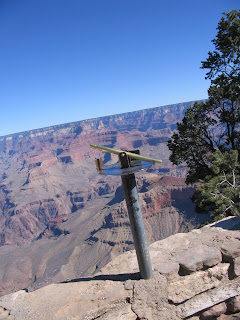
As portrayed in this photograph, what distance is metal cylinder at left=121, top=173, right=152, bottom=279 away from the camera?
5535 mm

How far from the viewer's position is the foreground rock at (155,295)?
501 cm

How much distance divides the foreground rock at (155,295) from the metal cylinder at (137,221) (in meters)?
Result: 0.32

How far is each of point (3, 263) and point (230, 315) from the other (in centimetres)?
9566

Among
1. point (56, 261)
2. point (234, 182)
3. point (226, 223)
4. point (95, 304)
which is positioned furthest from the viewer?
point (56, 261)

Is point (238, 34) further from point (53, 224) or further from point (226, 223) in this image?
point (53, 224)

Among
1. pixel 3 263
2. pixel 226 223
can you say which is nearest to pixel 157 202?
pixel 3 263

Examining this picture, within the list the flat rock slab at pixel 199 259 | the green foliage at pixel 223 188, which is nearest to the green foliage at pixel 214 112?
the green foliage at pixel 223 188

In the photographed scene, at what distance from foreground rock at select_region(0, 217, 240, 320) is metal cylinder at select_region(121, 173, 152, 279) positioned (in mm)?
316

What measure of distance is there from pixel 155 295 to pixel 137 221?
5.55 ft

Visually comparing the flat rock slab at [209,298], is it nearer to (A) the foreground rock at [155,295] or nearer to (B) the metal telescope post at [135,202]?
(A) the foreground rock at [155,295]

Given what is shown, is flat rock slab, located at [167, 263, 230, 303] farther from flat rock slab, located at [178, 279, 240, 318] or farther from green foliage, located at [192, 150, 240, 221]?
green foliage, located at [192, 150, 240, 221]

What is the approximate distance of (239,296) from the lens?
17.7 ft

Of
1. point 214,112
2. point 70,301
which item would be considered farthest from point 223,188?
point 70,301

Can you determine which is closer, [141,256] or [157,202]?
[141,256]
